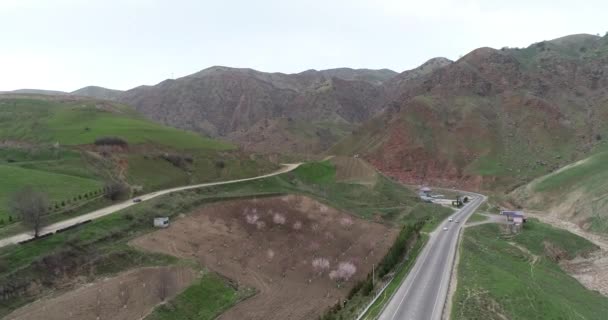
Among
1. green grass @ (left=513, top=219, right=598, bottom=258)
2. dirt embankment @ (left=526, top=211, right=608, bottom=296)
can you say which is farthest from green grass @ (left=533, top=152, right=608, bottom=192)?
green grass @ (left=513, top=219, right=598, bottom=258)

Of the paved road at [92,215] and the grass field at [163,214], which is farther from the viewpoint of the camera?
the paved road at [92,215]

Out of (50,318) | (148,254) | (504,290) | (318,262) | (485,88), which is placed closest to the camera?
(50,318)

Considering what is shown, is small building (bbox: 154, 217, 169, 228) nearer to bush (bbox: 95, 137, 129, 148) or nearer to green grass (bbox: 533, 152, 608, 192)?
bush (bbox: 95, 137, 129, 148)

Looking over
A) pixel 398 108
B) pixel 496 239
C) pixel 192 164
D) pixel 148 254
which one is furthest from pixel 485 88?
pixel 148 254

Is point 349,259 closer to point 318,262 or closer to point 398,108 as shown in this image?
point 318,262

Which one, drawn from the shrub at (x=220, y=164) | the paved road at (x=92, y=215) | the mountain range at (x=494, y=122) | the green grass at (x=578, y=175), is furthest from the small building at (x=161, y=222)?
the mountain range at (x=494, y=122)

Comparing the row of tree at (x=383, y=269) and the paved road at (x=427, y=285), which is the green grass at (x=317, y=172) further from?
the row of tree at (x=383, y=269)

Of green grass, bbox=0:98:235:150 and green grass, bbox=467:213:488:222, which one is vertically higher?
green grass, bbox=0:98:235:150
